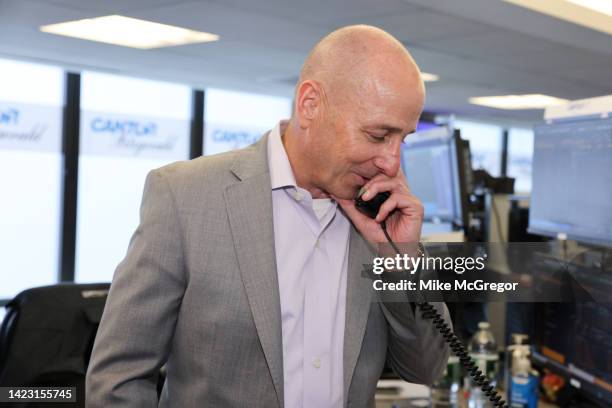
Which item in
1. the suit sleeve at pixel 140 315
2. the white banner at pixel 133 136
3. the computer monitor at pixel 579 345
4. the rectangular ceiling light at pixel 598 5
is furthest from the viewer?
the white banner at pixel 133 136

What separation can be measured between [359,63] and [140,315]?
0.57 meters

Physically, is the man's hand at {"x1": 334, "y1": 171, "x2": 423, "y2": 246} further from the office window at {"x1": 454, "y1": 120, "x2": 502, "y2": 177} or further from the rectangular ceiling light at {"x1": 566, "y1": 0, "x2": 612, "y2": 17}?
the office window at {"x1": 454, "y1": 120, "x2": 502, "y2": 177}

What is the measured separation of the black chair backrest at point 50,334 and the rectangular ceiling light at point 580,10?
9.87 ft

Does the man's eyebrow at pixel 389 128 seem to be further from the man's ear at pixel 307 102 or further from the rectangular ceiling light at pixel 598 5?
the rectangular ceiling light at pixel 598 5

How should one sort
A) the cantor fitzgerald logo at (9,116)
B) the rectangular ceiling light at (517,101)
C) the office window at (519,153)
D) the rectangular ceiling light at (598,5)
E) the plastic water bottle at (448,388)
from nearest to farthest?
1. the plastic water bottle at (448,388)
2. the rectangular ceiling light at (598,5)
3. the cantor fitzgerald logo at (9,116)
4. the rectangular ceiling light at (517,101)
5. the office window at (519,153)

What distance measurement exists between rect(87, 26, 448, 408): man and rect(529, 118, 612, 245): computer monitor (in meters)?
0.62

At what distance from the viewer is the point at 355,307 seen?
1257 millimetres

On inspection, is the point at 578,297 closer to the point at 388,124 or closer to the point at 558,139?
the point at 388,124

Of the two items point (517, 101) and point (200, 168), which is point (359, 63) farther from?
point (517, 101)

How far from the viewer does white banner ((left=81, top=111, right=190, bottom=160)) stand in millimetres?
7227

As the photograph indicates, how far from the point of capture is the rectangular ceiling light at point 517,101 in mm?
7898

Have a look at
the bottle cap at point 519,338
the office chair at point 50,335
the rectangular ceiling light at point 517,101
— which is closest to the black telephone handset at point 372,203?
the bottle cap at point 519,338

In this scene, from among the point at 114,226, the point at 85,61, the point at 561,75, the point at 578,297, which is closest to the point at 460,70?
the point at 561,75

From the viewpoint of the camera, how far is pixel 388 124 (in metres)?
1.19
